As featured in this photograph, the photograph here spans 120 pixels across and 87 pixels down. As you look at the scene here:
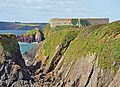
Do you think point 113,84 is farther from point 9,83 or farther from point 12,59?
point 12,59

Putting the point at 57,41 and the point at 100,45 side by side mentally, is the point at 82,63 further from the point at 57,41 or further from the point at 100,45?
the point at 57,41

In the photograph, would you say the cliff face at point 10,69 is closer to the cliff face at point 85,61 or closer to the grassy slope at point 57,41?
the cliff face at point 85,61

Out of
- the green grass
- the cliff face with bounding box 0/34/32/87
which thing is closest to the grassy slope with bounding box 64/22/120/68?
the cliff face with bounding box 0/34/32/87

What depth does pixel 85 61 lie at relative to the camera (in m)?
87.7

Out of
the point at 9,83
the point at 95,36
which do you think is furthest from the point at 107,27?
the point at 9,83

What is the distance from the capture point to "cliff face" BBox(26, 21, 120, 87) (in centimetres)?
7719

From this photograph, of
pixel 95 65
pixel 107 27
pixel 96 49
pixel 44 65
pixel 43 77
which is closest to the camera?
pixel 95 65

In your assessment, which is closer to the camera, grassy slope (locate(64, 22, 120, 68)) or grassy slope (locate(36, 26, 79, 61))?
grassy slope (locate(64, 22, 120, 68))

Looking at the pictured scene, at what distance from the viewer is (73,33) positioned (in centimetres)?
11962

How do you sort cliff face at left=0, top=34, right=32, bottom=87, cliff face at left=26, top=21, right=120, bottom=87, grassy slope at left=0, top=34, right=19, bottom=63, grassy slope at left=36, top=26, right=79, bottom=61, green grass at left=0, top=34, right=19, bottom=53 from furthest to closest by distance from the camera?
grassy slope at left=36, top=26, right=79, bottom=61 < green grass at left=0, top=34, right=19, bottom=53 < grassy slope at left=0, top=34, right=19, bottom=63 < cliff face at left=0, top=34, right=32, bottom=87 < cliff face at left=26, top=21, right=120, bottom=87

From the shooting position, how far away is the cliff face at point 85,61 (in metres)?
77.2

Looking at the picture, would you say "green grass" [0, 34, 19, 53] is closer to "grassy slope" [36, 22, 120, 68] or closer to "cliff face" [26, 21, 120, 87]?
"cliff face" [26, 21, 120, 87]

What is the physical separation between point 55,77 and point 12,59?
1352 cm

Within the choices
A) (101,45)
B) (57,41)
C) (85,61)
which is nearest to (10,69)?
(85,61)
